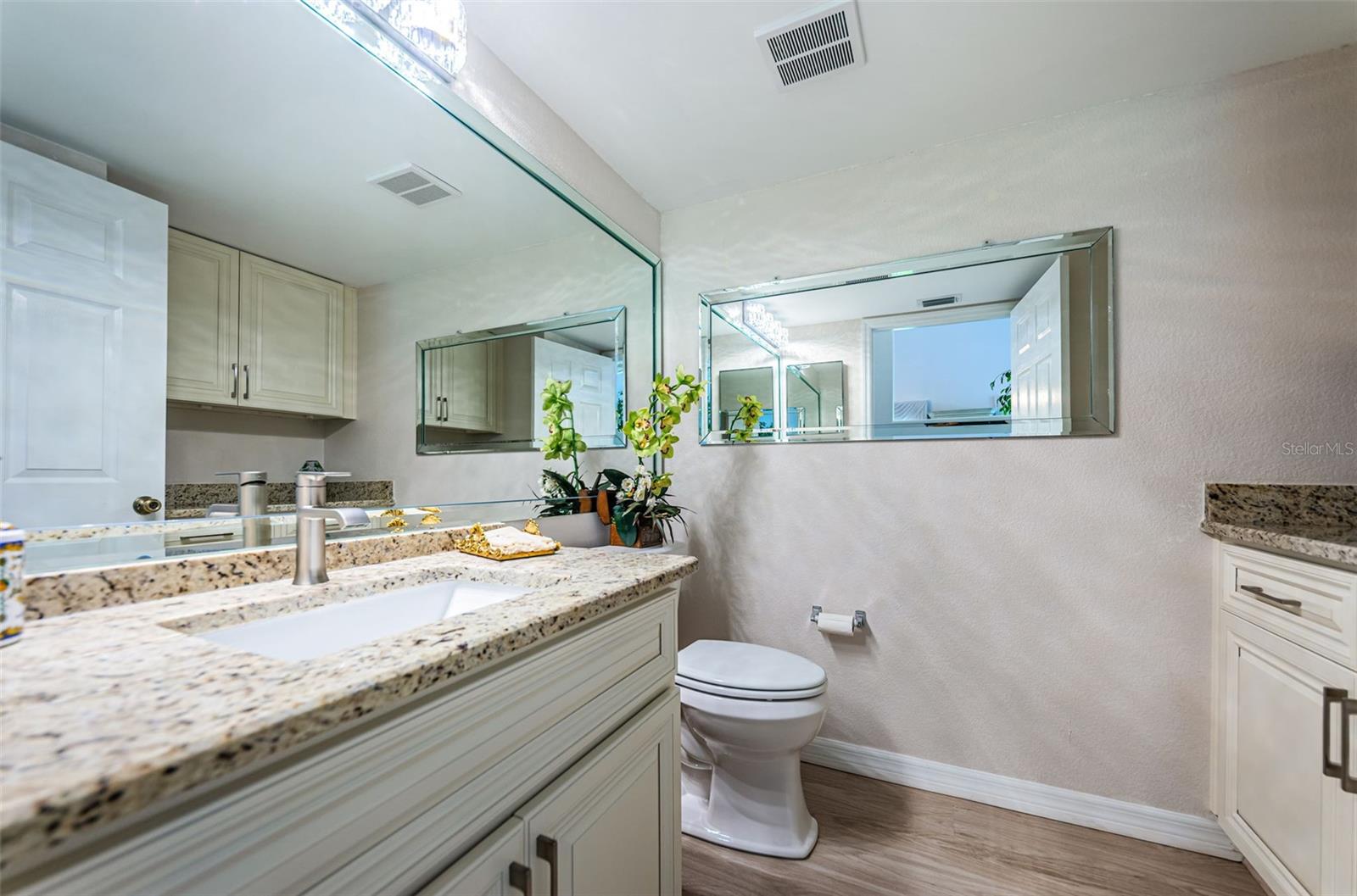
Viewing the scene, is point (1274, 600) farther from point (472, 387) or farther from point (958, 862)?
point (472, 387)

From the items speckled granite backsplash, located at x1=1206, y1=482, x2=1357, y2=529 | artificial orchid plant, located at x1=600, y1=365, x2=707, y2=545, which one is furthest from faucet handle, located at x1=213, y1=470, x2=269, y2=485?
speckled granite backsplash, located at x1=1206, y1=482, x2=1357, y2=529

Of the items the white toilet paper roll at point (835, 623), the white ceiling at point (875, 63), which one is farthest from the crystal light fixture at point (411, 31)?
the white toilet paper roll at point (835, 623)

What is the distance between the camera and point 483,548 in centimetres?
136

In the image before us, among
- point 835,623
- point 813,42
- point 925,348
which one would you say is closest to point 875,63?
point 813,42

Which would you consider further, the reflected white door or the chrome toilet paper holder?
the chrome toilet paper holder

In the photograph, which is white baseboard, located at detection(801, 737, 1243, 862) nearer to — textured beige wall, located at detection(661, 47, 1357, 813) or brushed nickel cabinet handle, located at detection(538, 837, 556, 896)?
textured beige wall, located at detection(661, 47, 1357, 813)

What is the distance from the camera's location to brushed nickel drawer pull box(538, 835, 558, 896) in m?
0.80

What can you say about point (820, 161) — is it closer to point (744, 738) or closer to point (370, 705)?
point (744, 738)

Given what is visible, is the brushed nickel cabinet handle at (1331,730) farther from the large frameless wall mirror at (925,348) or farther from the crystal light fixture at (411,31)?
the crystal light fixture at (411,31)

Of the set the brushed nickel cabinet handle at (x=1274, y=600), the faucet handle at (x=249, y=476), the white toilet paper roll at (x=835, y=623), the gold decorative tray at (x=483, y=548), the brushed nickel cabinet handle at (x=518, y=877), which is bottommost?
the white toilet paper roll at (x=835, y=623)

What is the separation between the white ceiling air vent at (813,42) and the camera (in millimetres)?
1462

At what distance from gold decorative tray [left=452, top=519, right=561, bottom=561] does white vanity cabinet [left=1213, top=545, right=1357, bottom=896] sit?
1.68m

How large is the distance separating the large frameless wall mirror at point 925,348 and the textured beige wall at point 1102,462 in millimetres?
64

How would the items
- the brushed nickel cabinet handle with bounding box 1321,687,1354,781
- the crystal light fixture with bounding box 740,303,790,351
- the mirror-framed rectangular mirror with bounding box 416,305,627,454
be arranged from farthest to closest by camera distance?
the crystal light fixture with bounding box 740,303,790,351 → the mirror-framed rectangular mirror with bounding box 416,305,627,454 → the brushed nickel cabinet handle with bounding box 1321,687,1354,781
